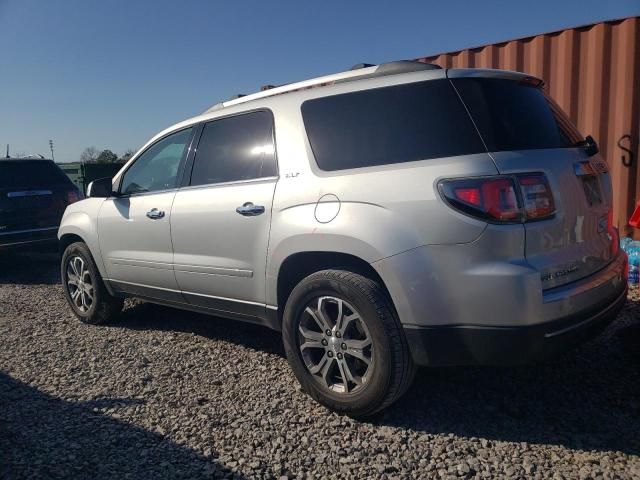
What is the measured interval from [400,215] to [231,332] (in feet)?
8.18

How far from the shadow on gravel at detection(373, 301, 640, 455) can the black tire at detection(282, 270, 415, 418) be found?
0.74 feet

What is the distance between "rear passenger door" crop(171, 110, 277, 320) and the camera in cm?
329

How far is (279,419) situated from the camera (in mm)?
2971

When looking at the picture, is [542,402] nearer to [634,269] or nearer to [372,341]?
[372,341]

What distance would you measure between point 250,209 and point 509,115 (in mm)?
1597

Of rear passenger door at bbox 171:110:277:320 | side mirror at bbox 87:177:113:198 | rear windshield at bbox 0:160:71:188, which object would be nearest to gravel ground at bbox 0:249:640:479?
rear passenger door at bbox 171:110:277:320

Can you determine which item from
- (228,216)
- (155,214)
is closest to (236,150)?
(228,216)

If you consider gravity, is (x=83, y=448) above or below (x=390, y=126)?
below

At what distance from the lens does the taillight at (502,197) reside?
2363 millimetres

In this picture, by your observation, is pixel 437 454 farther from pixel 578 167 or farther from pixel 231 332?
pixel 231 332

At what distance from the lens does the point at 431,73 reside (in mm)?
2750

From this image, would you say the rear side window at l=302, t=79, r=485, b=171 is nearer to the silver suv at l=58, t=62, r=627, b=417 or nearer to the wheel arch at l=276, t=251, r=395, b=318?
the silver suv at l=58, t=62, r=627, b=417

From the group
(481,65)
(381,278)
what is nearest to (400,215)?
(381,278)

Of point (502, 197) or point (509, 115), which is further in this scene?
point (509, 115)
